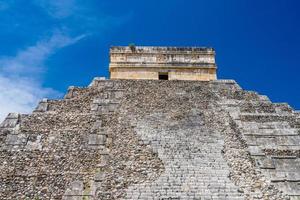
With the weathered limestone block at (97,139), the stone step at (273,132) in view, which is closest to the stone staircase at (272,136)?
the stone step at (273,132)

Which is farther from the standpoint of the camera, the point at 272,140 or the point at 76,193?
the point at 272,140

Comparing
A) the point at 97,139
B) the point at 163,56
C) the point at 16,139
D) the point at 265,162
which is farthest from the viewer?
the point at 163,56

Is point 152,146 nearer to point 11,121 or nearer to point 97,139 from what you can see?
point 97,139

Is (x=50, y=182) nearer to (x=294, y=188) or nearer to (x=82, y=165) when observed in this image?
(x=82, y=165)

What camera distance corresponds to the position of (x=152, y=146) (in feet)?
35.3

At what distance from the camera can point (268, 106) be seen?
13352 mm

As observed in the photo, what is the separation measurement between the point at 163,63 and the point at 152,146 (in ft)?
24.8

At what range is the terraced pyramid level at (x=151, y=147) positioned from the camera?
9438mm

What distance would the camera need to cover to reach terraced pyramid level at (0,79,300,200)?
9.44 m

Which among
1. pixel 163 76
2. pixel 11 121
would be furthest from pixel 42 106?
pixel 163 76

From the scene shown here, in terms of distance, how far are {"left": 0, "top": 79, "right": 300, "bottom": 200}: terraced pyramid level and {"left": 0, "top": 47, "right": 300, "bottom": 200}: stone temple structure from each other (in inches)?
1.0

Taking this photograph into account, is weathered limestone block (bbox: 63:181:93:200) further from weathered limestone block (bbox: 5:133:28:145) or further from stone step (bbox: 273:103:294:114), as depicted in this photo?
stone step (bbox: 273:103:294:114)

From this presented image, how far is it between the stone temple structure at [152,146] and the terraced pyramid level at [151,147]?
2cm

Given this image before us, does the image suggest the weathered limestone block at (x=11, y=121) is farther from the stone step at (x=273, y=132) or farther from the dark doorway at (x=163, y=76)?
the dark doorway at (x=163, y=76)
